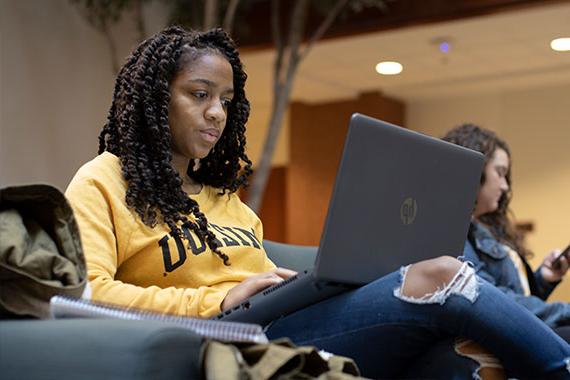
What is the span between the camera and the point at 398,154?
1450 millimetres

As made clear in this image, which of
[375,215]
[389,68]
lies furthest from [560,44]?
[375,215]

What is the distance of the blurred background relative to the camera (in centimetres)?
539

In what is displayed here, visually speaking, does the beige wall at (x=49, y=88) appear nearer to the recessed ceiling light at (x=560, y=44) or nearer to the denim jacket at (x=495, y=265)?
the recessed ceiling light at (x=560, y=44)

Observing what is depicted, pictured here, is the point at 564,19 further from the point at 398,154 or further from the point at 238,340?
the point at 238,340

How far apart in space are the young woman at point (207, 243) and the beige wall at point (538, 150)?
550 cm

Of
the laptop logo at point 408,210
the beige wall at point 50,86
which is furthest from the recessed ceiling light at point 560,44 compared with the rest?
the laptop logo at point 408,210

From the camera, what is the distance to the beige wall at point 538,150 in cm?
708

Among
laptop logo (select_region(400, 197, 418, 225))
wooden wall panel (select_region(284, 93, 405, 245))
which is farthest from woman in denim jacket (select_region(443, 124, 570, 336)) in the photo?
wooden wall panel (select_region(284, 93, 405, 245))

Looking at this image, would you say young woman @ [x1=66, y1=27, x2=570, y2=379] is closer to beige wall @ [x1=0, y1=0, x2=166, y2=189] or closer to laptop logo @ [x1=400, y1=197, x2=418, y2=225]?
laptop logo @ [x1=400, y1=197, x2=418, y2=225]

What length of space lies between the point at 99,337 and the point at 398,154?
62 centimetres

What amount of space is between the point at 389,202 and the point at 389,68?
5.46m

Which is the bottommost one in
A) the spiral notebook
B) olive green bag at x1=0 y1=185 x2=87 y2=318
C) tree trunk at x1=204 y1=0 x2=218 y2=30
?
the spiral notebook

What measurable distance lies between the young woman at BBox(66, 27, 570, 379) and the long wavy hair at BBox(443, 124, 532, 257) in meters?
1.11

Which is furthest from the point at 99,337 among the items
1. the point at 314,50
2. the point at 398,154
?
the point at 314,50
